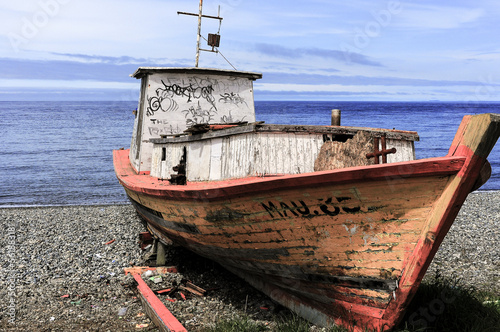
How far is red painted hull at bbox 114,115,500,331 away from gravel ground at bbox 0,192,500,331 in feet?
3.81

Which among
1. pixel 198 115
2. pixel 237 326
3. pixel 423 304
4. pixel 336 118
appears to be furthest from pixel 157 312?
pixel 198 115

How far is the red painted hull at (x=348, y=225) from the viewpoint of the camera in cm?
393

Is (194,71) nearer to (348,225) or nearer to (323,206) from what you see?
(323,206)

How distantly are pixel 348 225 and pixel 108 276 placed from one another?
204 inches

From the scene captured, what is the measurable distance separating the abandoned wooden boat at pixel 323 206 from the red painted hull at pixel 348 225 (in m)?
0.01

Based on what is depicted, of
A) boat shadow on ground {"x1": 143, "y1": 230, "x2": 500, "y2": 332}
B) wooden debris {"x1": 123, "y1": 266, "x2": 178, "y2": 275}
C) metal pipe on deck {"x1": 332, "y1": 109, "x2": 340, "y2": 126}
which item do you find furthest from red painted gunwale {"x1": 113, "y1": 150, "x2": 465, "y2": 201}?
wooden debris {"x1": 123, "y1": 266, "x2": 178, "y2": 275}

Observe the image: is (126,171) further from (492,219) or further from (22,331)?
(492,219)

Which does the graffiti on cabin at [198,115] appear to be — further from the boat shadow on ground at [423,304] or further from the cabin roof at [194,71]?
the boat shadow on ground at [423,304]

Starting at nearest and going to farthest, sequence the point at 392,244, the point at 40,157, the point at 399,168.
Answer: the point at 399,168 < the point at 392,244 < the point at 40,157

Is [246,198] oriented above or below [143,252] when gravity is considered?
above

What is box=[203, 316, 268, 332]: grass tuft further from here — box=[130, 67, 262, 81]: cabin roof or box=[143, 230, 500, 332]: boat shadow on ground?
box=[130, 67, 262, 81]: cabin roof

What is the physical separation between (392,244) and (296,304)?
2.02m

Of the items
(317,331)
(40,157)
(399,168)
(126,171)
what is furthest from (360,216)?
(40,157)

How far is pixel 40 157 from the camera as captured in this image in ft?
110
